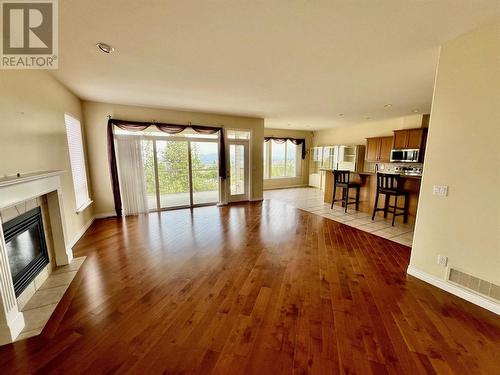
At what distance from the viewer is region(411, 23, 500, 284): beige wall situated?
1.90m

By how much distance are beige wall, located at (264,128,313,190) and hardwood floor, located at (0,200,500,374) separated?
5854 mm

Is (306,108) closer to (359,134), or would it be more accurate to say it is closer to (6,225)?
(359,134)

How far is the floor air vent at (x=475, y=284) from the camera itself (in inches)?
77.3

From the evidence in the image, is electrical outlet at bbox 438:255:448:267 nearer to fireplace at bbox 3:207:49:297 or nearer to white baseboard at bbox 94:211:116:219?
fireplace at bbox 3:207:49:297

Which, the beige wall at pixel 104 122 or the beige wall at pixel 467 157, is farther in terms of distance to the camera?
the beige wall at pixel 104 122

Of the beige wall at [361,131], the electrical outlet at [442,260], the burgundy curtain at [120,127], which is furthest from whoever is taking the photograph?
the beige wall at [361,131]

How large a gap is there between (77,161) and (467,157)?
5696mm

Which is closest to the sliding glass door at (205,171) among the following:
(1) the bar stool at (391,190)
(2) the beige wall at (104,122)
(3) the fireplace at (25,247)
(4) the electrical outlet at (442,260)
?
(2) the beige wall at (104,122)

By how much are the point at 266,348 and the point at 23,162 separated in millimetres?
3011

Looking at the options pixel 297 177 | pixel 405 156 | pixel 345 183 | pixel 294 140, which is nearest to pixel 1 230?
pixel 345 183

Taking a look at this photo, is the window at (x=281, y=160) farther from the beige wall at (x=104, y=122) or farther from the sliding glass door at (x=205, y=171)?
the beige wall at (x=104, y=122)

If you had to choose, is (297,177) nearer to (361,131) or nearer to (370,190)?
(361,131)

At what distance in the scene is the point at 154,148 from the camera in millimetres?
5207

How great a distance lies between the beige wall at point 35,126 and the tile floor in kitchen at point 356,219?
5137 millimetres
